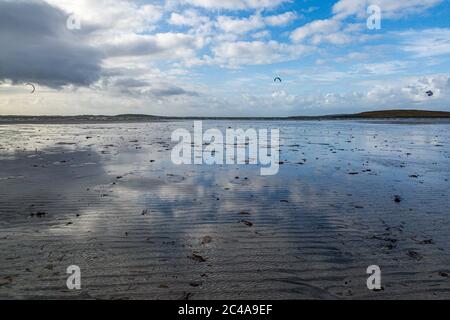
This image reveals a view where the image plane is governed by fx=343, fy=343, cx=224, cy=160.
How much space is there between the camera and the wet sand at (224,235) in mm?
5109

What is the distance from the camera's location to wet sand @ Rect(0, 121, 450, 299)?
511cm

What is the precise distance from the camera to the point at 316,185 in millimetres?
12008

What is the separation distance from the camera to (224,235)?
7.14 metres
